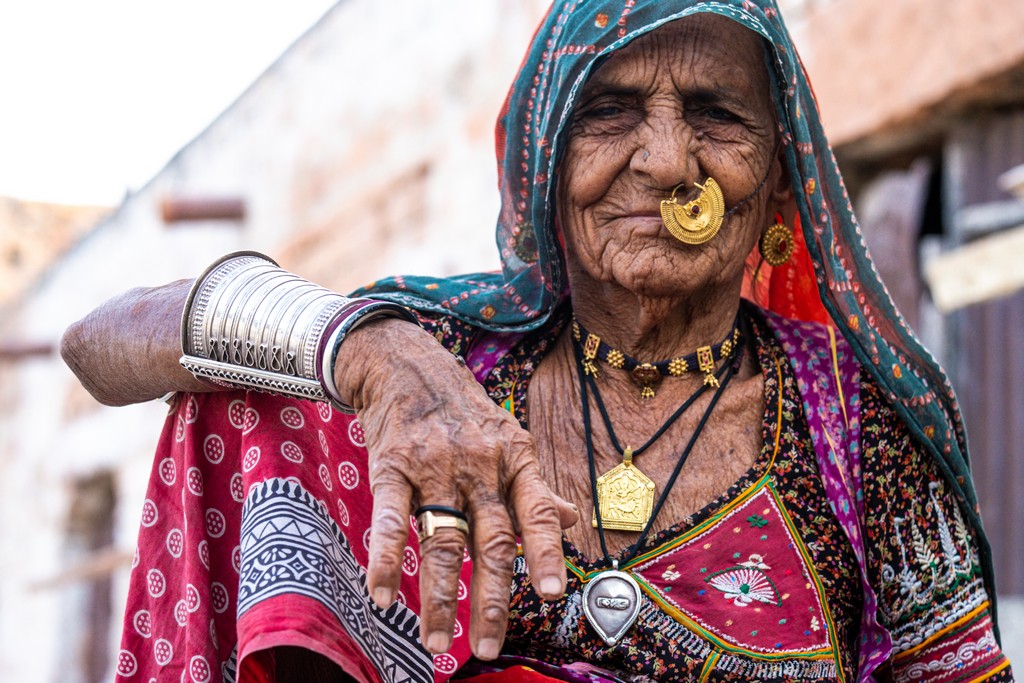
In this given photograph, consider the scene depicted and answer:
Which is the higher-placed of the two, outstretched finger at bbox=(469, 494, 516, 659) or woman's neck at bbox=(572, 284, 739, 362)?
woman's neck at bbox=(572, 284, 739, 362)

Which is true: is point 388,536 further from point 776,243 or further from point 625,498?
point 776,243

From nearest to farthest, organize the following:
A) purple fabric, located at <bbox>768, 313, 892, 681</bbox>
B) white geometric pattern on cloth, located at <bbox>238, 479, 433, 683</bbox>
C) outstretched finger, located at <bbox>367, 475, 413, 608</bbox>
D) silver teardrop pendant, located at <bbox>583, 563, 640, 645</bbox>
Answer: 1. outstretched finger, located at <bbox>367, 475, 413, 608</bbox>
2. white geometric pattern on cloth, located at <bbox>238, 479, 433, 683</bbox>
3. silver teardrop pendant, located at <bbox>583, 563, 640, 645</bbox>
4. purple fabric, located at <bbox>768, 313, 892, 681</bbox>

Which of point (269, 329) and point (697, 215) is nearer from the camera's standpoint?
point (269, 329)

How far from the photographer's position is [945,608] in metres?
2.49

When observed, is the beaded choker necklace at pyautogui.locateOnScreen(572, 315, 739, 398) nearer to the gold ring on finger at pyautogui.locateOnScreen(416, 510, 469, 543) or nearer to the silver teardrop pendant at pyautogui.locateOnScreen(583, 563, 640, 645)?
the silver teardrop pendant at pyautogui.locateOnScreen(583, 563, 640, 645)

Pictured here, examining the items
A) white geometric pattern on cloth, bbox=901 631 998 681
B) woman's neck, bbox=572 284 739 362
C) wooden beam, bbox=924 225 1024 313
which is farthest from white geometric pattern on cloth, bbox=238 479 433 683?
wooden beam, bbox=924 225 1024 313

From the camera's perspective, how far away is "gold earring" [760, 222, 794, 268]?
273 centimetres

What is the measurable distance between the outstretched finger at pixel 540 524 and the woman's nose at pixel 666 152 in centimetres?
76

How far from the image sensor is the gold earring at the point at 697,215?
243 centimetres

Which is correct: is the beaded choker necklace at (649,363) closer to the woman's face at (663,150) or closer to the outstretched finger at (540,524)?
the woman's face at (663,150)

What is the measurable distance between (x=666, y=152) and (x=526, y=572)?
0.75 meters

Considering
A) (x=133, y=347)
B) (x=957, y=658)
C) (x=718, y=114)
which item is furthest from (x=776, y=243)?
(x=133, y=347)

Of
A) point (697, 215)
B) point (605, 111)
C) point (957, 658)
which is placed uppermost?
point (605, 111)

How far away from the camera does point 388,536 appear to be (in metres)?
1.66
